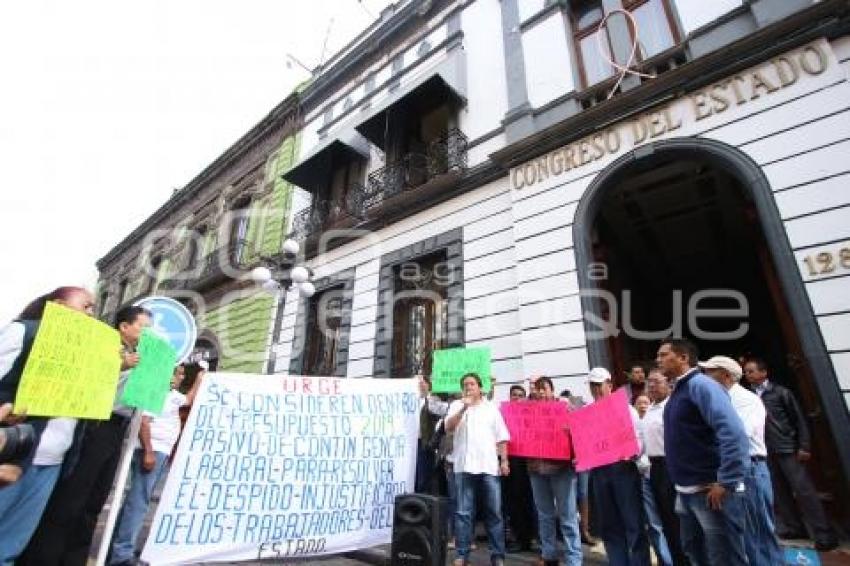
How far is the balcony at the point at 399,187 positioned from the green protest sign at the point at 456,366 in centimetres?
422

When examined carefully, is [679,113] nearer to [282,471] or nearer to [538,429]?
[538,429]

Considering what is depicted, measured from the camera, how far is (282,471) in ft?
12.9

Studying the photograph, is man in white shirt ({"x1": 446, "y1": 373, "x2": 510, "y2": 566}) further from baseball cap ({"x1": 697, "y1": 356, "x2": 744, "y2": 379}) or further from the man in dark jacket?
the man in dark jacket

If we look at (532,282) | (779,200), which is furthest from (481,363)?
(779,200)

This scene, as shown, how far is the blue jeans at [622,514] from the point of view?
3754mm

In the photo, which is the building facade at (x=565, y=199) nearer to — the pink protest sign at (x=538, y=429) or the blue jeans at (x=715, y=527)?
the pink protest sign at (x=538, y=429)

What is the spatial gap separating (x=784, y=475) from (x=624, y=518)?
108 inches

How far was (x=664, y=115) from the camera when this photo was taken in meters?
6.73

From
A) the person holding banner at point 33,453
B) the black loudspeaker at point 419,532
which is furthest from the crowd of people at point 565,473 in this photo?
the black loudspeaker at point 419,532

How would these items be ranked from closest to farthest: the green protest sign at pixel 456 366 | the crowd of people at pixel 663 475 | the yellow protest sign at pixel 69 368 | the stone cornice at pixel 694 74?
1. the yellow protest sign at pixel 69 368
2. the crowd of people at pixel 663 475
3. the stone cornice at pixel 694 74
4. the green protest sign at pixel 456 366

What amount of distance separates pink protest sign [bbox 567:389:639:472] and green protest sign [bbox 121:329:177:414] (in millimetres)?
3595

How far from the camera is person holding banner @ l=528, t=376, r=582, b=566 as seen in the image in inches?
160

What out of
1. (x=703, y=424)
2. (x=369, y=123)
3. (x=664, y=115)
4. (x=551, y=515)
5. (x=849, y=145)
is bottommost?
(x=551, y=515)

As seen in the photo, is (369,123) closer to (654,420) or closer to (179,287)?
(654,420)
